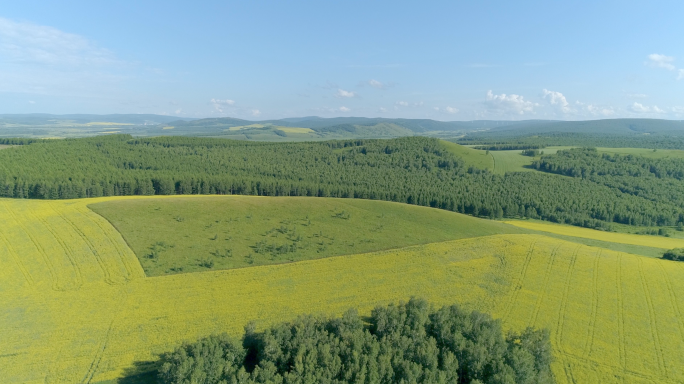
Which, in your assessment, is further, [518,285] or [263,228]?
[263,228]

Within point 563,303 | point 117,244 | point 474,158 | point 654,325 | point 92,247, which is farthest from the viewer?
point 474,158

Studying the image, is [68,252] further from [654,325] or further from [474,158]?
[474,158]

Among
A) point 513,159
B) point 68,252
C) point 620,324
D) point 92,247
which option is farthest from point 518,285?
point 513,159

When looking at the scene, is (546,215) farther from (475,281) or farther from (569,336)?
(569,336)

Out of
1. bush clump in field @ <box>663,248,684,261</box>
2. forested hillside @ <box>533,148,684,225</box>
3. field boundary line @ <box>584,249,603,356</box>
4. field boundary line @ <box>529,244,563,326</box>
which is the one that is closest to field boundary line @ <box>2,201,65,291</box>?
field boundary line @ <box>529,244,563,326</box>

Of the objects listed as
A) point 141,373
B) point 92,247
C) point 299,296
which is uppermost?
point 92,247

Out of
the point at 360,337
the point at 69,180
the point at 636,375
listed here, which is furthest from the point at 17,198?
the point at 636,375

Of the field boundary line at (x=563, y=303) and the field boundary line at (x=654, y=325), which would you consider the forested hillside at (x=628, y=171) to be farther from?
the field boundary line at (x=563, y=303)
